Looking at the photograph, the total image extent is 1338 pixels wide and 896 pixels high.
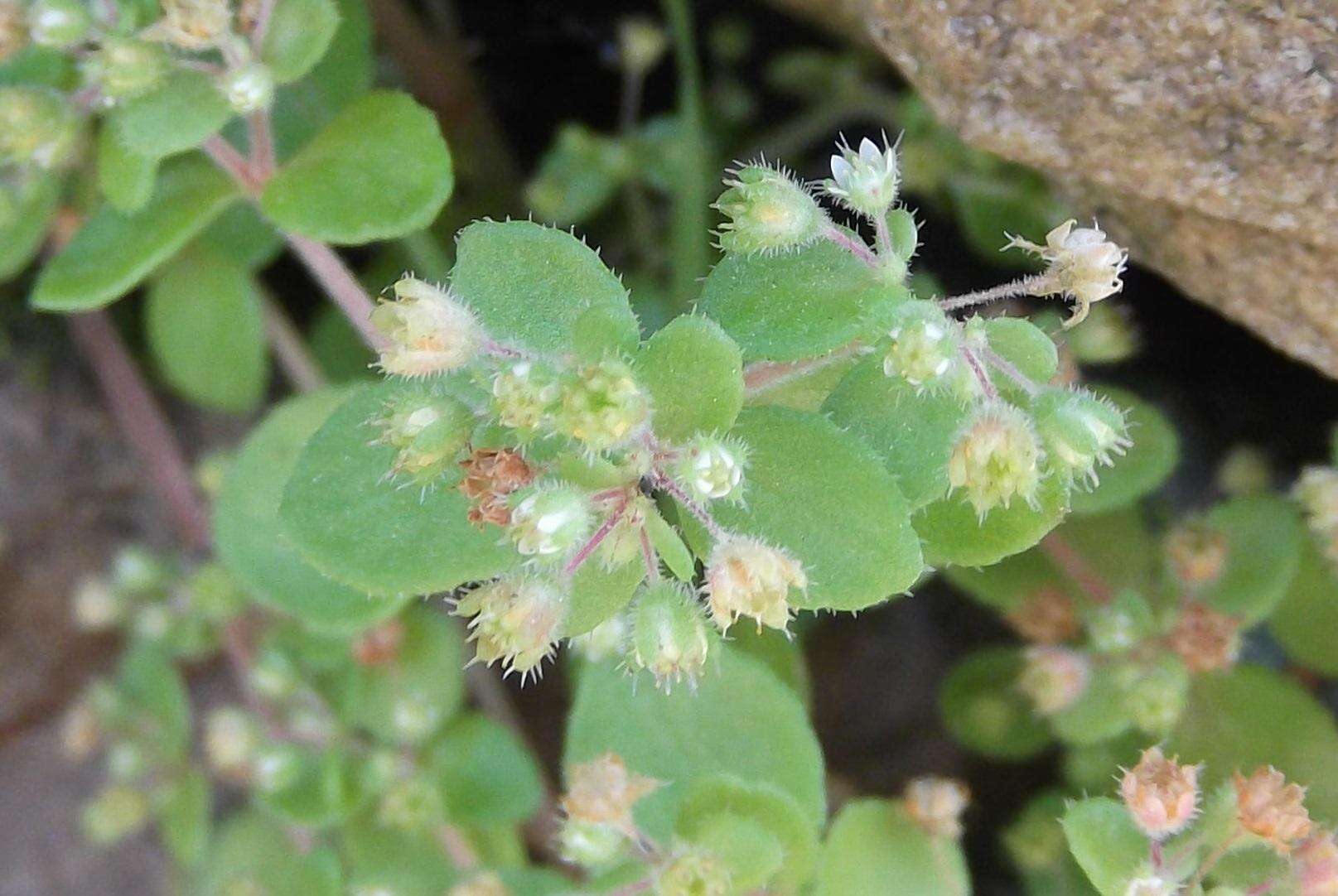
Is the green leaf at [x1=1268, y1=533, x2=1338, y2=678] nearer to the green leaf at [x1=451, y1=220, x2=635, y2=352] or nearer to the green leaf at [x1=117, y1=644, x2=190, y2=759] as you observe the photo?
the green leaf at [x1=451, y1=220, x2=635, y2=352]

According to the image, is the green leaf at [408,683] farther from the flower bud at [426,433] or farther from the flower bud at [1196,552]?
the flower bud at [1196,552]

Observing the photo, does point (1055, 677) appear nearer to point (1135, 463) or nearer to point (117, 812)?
point (1135, 463)

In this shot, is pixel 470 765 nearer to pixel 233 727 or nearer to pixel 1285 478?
pixel 233 727

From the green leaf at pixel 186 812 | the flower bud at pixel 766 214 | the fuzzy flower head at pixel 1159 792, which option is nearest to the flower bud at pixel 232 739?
the green leaf at pixel 186 812

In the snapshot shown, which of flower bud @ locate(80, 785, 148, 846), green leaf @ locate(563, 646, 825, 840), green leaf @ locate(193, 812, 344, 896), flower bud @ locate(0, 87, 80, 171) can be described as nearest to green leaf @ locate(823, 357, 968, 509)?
green leaf @ locate(563, 646, 825, 840)

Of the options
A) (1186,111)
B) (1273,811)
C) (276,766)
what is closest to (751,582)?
(1273,811)
